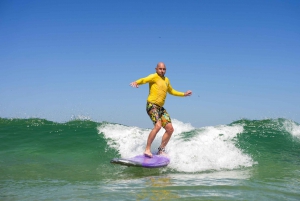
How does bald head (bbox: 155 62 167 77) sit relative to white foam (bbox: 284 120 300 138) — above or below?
above

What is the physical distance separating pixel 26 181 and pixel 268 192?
4.43 m

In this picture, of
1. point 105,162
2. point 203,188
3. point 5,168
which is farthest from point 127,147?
point 203,188

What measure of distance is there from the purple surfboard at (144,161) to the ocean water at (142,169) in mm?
165

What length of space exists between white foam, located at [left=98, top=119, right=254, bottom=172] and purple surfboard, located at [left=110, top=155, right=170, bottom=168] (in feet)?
1.00

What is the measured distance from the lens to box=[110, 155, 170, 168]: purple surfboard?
689cm

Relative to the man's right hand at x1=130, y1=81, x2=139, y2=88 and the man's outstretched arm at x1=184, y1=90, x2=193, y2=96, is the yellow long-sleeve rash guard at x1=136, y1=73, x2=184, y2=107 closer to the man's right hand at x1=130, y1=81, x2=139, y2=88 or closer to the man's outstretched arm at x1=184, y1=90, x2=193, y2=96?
the man's right hand at x1=130, y1=81, x2=139, y2=88

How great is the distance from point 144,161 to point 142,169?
0.33 meters

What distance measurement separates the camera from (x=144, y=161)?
704 cm

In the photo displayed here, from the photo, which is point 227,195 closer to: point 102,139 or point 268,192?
point 268,192

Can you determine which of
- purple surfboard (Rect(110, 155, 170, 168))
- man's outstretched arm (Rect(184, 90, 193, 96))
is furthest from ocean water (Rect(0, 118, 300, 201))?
man's outstretched arm (Rect(184, 90, 193, 96))

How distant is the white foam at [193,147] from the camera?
7.55 m

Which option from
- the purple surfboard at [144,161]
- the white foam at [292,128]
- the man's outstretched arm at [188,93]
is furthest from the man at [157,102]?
the white foam at [292,128]

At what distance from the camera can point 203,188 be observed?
4.86 meters

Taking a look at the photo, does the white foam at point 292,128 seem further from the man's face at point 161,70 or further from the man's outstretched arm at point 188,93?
the man's face at point 161,70
